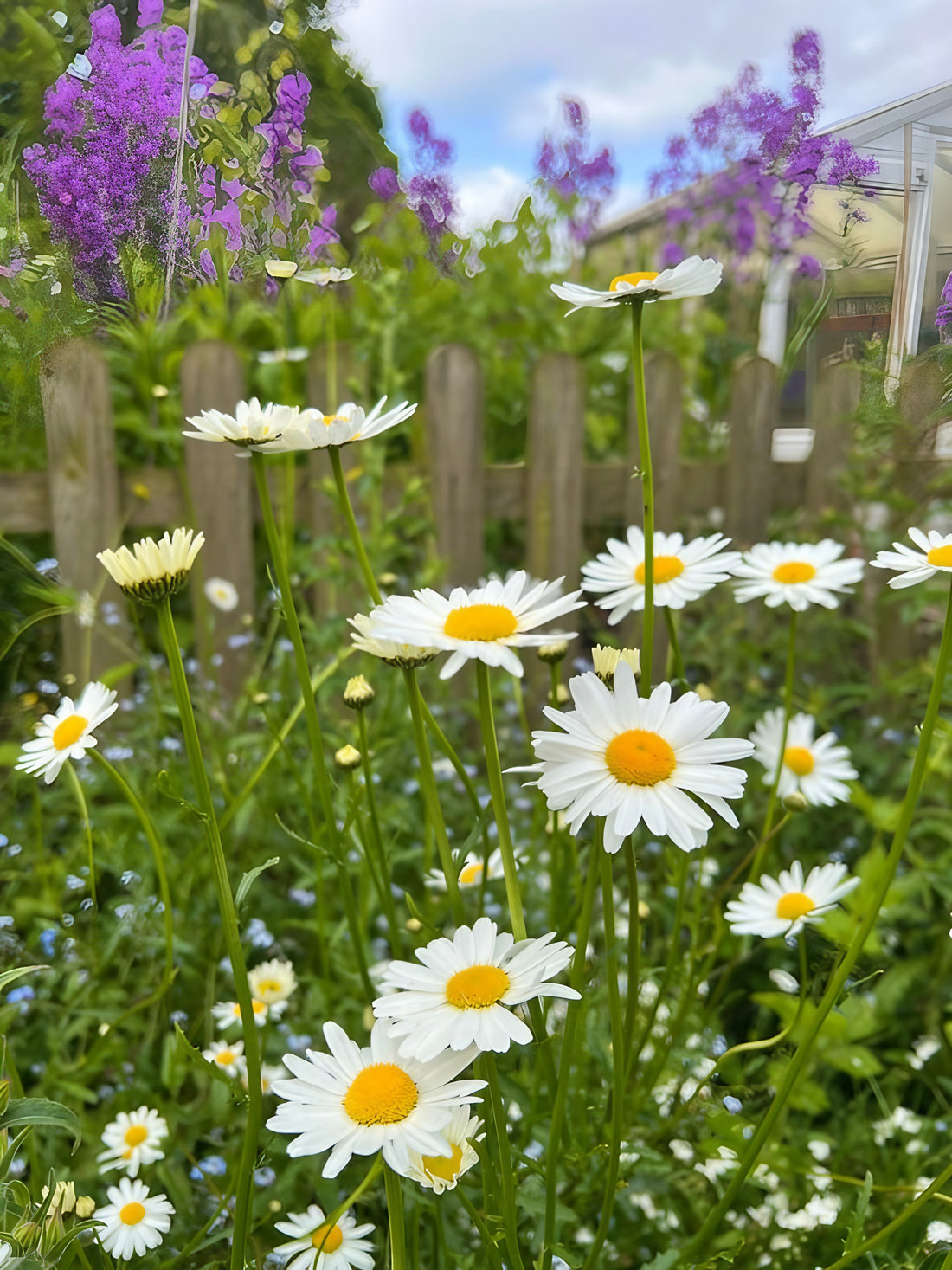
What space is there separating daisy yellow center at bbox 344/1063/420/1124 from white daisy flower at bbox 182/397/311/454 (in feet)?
1.24

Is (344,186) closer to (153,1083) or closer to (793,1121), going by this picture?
(153,1083)

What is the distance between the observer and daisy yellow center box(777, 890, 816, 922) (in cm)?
84

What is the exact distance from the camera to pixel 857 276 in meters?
0.64

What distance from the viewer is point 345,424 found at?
63 centimetres

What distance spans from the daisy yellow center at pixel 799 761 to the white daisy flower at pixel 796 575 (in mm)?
258

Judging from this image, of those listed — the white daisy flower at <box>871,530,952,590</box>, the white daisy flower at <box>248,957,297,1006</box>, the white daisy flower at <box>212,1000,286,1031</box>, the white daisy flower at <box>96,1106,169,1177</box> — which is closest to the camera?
the white daisy flower at <box>871,530,952,590</box>

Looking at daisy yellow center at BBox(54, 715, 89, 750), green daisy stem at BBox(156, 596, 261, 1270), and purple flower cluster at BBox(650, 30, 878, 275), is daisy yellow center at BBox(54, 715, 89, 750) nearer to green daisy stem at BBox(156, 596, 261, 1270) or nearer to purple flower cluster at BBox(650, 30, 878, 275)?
green daisy stem at BBox(156, 596, 261, 1270)

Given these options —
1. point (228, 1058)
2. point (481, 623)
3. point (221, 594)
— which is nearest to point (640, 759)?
point (481, 623)

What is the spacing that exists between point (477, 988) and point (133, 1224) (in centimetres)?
41

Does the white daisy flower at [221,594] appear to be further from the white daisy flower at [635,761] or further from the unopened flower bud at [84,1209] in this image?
the white daisy flower at [635,761]

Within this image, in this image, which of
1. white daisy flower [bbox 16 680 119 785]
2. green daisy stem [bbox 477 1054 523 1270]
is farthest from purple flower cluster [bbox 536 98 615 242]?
green daisy stem [bbox 477 1054 523 1270]

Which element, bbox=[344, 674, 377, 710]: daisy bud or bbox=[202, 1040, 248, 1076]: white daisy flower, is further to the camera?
bbox=[202, 1040, 248, 1076]: white daisy flower

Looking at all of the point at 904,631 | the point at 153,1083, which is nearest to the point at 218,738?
the point at 153,1083

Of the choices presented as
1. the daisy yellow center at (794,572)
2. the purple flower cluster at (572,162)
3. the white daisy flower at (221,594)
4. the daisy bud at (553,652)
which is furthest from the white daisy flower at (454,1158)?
the white daisy flower at (221,594)
